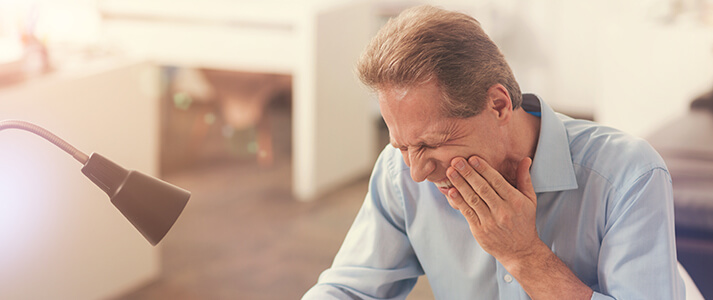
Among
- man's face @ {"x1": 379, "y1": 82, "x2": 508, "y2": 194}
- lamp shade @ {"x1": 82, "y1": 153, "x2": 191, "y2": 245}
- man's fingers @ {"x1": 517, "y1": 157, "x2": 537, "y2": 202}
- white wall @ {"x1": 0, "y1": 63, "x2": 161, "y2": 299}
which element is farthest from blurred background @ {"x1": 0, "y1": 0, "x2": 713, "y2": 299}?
lamp shade @ {"x1": 82, "y1": 153, "x2": 191, "y2": 245}

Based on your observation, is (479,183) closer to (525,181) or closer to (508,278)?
(525,181)

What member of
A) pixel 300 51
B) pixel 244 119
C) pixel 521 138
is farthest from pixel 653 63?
pixel 244 119

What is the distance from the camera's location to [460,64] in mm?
970

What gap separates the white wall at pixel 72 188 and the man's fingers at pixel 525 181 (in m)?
1.46

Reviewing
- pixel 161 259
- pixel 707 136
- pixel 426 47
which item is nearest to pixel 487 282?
pixel 426 47

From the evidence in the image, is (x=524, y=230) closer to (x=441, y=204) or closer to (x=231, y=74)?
(x=441, y=204)

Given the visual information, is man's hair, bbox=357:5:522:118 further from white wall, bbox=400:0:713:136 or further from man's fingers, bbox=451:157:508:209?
white wall, bbox=400:0:713:136

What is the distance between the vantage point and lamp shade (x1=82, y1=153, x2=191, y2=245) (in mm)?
866

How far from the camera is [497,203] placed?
1.03 metres

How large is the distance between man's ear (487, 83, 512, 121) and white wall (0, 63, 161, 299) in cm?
145

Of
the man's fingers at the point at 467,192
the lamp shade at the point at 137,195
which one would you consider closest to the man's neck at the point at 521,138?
the man's fingers at the point at 467,192

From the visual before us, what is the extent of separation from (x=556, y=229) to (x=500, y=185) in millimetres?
145

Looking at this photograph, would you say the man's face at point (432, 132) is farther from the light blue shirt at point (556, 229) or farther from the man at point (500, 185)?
the light blue shirt at point (556, 229)

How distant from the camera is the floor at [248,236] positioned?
8.39 feet
